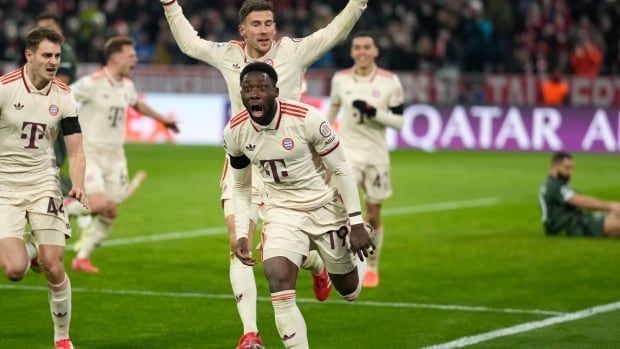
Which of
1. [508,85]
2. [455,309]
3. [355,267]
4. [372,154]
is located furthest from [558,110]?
[355,267]

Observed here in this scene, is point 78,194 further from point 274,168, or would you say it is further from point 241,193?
point 274,168

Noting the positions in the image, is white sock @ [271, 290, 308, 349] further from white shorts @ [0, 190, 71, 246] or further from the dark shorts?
the dark shorts

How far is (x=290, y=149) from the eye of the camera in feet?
29.0

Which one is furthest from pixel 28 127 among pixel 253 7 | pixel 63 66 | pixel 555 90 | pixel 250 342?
pixel 555 90

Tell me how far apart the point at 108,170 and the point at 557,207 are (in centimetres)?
585

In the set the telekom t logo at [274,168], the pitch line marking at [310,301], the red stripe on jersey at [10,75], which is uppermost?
the red stripe on jersey at [10,75]

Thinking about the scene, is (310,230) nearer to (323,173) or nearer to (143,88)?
(323,173)

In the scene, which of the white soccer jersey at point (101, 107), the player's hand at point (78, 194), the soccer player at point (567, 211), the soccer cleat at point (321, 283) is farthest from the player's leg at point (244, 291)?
the soccer player at point (567, 211)

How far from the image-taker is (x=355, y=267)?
934cm

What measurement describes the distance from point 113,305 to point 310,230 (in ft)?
11.4

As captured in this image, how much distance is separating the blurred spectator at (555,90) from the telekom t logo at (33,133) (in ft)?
70.8

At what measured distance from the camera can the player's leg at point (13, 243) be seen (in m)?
9.58

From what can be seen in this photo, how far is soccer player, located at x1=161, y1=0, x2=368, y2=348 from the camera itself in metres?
9.79

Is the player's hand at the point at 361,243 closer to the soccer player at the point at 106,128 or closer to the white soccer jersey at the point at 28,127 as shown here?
the white soccer jersey at the point at 28,127
